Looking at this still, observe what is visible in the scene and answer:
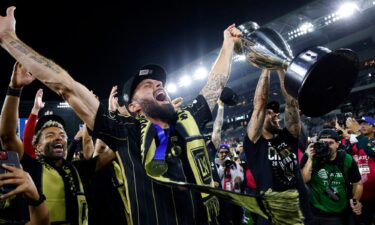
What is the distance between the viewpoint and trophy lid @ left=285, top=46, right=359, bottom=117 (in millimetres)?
1664

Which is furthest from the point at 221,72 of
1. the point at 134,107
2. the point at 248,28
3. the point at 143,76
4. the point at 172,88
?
the point at 172,88

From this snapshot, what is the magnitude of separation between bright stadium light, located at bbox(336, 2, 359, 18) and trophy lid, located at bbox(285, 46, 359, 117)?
16.5m

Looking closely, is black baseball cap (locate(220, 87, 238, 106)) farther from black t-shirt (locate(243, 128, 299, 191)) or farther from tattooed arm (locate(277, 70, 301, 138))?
tattooed arm (locate(277, 70, 301, 138))

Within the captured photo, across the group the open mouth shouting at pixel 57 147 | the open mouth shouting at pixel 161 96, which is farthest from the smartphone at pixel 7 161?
the open mouth shouting at pixel 57 147

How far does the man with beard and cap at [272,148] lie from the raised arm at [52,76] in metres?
2.12

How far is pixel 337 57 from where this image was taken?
5.49 ft

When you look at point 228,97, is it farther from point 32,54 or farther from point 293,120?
point 32,54

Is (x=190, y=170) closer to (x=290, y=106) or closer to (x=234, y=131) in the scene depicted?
(x=290, y=106)

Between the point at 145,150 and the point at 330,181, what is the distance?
3311 mm

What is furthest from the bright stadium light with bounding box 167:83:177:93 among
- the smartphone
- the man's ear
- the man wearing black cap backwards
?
the smartphone

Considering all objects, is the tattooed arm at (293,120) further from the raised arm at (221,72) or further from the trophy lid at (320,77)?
the trophy lid at (320,77)

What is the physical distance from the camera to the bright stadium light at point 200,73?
78.2 ft

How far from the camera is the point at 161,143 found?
71.1 inches

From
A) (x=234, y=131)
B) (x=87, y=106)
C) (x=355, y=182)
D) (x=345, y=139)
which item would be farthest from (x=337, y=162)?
(x=234, y=131)
